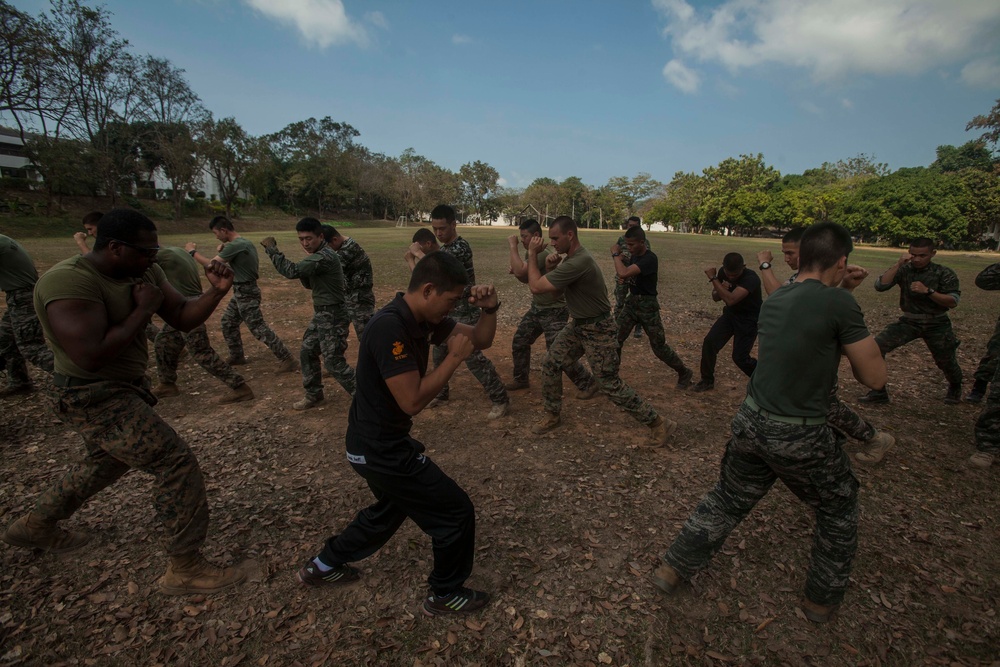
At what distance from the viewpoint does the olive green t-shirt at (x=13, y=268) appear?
18.8 feet

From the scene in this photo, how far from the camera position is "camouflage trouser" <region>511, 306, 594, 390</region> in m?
6.39

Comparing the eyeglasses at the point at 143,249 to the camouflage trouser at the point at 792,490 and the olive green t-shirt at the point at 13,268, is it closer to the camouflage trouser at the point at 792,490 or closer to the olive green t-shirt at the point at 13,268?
the camouflage trouser at the point at 792,490

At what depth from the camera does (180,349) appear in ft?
21.9

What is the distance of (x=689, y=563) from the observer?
10.4 feet

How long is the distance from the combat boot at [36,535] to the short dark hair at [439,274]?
336 centimetres

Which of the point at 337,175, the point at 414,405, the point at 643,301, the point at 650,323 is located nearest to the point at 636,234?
the point at 643,301

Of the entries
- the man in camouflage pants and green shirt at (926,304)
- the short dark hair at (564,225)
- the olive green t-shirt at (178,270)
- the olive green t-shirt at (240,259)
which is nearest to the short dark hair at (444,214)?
the short dark hair at (564,225)

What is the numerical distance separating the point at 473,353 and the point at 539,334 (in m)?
1.36

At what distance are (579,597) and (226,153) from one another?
54774 mm

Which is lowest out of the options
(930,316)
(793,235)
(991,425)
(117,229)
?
(991,425)

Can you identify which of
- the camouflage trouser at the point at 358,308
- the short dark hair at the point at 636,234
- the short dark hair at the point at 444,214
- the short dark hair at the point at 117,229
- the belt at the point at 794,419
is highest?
the short dark hair at the point at 444,214

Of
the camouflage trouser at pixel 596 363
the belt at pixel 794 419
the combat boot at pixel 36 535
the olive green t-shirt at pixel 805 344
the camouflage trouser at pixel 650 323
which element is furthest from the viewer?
the camouflage trouser at pixel 650 323

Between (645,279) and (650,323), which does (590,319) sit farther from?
(645,279)

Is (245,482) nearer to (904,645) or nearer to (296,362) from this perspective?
(296,362)
